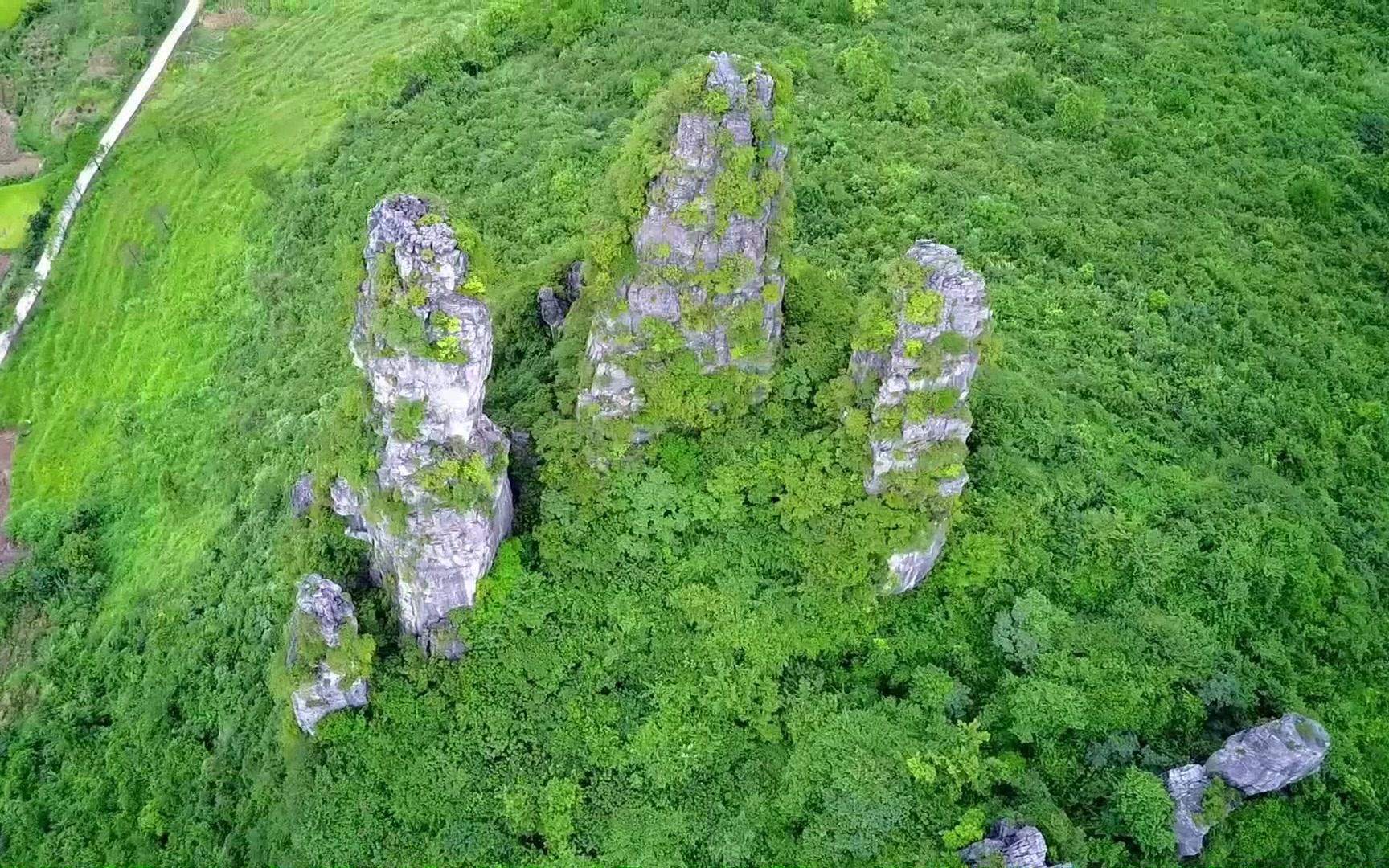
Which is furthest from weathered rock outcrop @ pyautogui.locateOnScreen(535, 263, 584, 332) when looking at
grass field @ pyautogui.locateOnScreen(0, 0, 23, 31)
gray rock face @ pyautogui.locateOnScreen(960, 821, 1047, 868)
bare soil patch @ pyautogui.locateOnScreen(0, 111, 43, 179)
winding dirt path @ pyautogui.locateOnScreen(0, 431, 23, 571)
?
grass field @ pyautogui.locateOnScreen(0, 0, 23, 31)

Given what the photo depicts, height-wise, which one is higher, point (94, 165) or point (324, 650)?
point (324, 650)

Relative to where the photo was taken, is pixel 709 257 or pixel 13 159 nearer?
pixel 709 257

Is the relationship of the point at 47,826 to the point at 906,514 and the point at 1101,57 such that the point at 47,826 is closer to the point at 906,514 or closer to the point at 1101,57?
the point at 906,514

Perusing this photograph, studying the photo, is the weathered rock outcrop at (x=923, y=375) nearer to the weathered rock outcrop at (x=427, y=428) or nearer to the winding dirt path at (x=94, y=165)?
the weathered rock outcrop at (x=427, y=428)

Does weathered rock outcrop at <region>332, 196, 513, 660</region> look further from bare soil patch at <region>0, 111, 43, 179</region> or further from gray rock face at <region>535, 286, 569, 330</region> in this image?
bare soil patch at <region>0, 111, 43, 179</region>

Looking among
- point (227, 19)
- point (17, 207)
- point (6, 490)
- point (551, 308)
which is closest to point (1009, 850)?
point (551, 308)

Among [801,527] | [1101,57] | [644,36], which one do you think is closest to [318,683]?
[801,527]

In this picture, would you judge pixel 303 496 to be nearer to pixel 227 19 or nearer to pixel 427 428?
pixel 427 428
